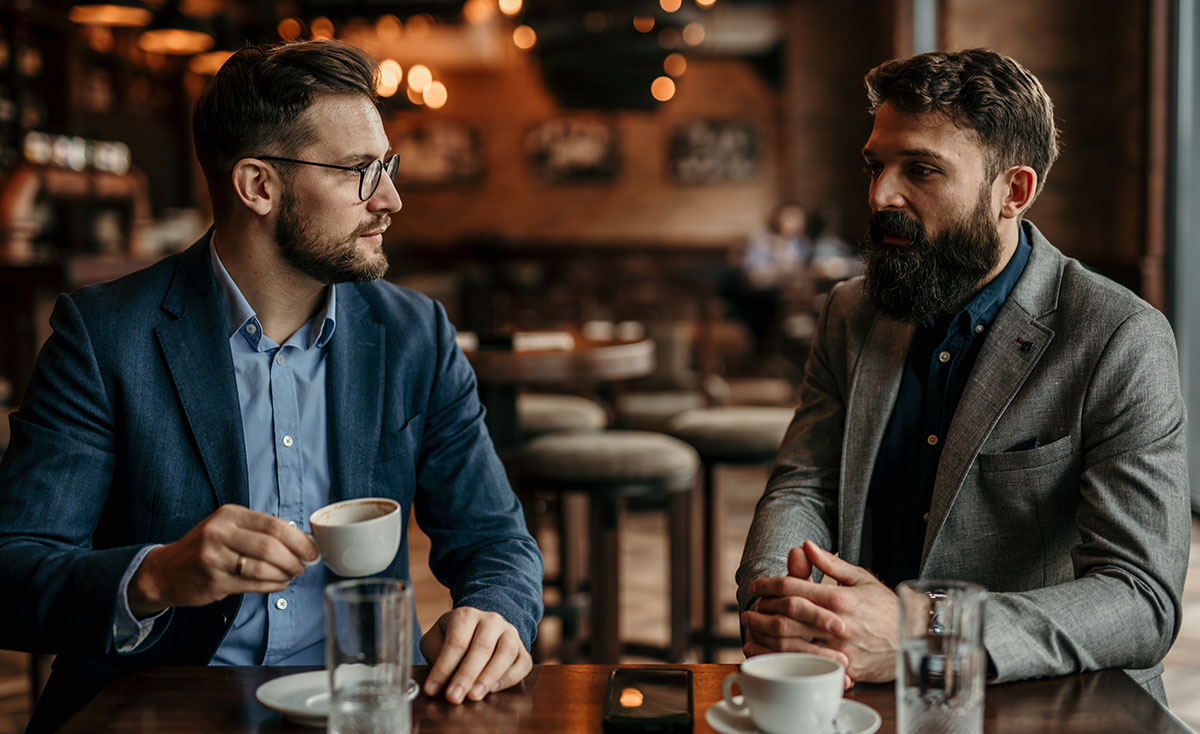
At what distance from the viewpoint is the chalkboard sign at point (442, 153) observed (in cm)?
1369

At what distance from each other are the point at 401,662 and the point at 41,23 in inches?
285

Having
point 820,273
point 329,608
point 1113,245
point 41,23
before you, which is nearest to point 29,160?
point 41,23

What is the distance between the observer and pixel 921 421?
1.68 metres

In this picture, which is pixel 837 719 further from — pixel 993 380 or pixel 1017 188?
pixel 1017 188

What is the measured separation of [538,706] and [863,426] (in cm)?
78

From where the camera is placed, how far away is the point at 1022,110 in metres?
1.61

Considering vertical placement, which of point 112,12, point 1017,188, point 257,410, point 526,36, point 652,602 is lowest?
point 652,602

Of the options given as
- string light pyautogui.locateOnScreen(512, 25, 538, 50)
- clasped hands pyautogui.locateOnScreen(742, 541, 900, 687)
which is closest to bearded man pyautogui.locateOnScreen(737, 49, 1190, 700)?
clasped hands pyautogui.locateOnScreen(742, 541, 900, 687)

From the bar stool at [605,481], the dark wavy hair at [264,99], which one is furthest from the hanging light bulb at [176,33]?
the dark wavy hair at [264,99]

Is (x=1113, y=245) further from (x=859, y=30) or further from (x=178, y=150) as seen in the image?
(x=178, y=150)

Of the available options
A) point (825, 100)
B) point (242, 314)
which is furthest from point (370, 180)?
point (825, 100)

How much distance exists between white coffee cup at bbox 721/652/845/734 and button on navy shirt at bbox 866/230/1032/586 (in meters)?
0.70

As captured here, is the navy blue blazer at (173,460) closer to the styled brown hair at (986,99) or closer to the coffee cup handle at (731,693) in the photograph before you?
the coffee cup handle at (731,693)

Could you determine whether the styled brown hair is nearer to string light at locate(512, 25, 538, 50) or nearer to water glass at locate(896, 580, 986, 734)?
water glass at locate(896, 580, 986, 734)
